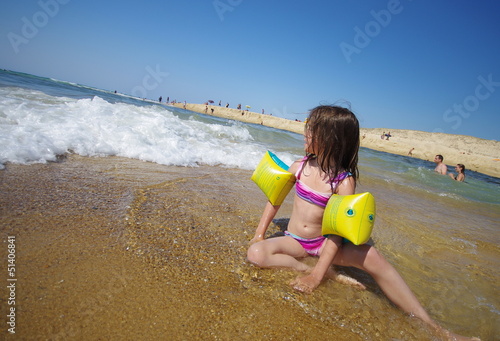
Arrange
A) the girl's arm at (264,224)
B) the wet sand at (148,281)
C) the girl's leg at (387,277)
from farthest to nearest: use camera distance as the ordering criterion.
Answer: the girl's arm at (264,224) < the girl's leg at (387,277) < the wet sand at (148,281)

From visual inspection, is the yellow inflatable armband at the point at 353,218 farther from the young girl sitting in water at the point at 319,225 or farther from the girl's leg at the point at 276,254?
the girl's leg at the point at 276,254

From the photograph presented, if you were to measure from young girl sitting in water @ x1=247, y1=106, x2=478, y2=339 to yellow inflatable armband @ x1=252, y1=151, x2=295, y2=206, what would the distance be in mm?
75

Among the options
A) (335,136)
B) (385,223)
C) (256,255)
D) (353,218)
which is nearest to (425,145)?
(385,223)

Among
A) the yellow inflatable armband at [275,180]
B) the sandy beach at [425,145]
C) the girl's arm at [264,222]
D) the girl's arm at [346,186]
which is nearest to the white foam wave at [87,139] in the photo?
the yellow inflatable armband at [275,180]

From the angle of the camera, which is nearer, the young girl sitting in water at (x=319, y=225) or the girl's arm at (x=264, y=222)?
the young girl sitting in water at (x=319, y=225)

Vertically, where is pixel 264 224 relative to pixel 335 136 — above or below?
below

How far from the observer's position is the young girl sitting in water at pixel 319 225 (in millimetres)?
1514

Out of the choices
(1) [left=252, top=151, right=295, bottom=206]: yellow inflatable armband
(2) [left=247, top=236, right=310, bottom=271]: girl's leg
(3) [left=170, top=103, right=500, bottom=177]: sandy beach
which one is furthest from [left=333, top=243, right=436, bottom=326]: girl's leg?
(3) [left=170, top=103, right=500, bottom=177]: sandy beach

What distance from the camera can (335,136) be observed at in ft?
5.62

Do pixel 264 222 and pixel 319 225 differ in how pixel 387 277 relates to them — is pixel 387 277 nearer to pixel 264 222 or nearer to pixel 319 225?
pixel 319 225

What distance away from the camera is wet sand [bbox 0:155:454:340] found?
104cm

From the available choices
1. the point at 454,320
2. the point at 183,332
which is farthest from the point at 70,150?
the point at 454,320

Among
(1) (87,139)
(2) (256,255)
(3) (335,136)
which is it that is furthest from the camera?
(1) (87,139)

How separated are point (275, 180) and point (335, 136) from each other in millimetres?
568
